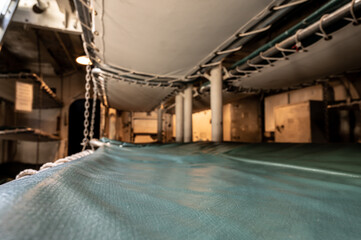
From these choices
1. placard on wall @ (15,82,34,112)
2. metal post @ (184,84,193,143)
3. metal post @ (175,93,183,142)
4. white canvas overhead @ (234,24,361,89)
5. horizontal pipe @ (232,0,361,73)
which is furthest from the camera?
metal post @ (175,93,183,142)

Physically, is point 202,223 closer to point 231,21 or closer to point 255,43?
point 231,21

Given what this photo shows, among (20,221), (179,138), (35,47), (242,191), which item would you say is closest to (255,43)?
(179,138)

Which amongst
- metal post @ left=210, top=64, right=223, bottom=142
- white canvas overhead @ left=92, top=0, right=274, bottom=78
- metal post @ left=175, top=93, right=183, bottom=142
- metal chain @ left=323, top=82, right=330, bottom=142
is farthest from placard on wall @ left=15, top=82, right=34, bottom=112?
metal chain @ left=323, top=82, right=330, bottom=142

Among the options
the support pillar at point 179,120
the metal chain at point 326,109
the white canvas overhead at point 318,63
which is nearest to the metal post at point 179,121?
the support pillar at point 179,120

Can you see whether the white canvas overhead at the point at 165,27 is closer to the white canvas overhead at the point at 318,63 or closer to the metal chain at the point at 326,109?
the white canvas overhead at the point at 318,63

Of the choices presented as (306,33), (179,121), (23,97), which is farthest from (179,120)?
(23,97)

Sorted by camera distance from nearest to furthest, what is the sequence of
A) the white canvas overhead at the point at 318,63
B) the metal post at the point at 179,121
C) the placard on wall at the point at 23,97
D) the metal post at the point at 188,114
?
the white canvas overhead at the point at 318,63
the placard on wall at the point at 23,97
the metal post at the point at 188,114
the metal post at the point at 179,121

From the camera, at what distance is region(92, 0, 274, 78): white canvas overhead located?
127cm

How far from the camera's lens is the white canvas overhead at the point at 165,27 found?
1.27 m

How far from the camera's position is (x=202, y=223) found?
0.37 meters

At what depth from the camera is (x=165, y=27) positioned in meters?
1.51

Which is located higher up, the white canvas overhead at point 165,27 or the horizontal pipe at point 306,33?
the white canvas overhead at point 165,27

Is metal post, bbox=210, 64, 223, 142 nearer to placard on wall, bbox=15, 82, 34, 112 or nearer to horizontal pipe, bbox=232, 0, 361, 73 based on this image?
horizontal pipe, bbox=232, 0, 361, 73

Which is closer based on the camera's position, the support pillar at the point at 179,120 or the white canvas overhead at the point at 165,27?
the white canvas overhead at the point at 165,27
